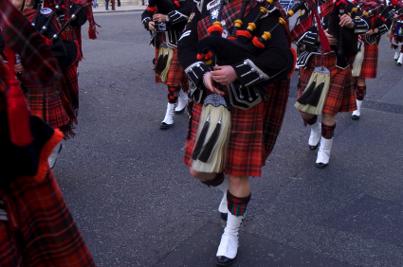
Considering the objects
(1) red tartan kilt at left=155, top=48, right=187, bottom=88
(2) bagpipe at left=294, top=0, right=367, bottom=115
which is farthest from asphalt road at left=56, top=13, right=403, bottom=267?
(2) bagpipe at left=294, top=0, right=367, bottom=115

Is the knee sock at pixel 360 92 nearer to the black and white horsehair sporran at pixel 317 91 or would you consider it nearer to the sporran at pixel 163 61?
the black and white horsehair sporran at pixel 317 91

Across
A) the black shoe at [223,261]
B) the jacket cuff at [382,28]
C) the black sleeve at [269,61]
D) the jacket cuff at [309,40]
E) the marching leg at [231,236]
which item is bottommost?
the black shoe at [223,261]

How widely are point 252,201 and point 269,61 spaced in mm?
1457

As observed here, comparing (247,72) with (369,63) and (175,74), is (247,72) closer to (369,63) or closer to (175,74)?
(175,74)

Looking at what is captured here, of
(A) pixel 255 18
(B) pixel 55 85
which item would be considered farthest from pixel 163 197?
(B) pixel 55 85

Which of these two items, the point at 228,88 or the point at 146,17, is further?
the point at 146,17

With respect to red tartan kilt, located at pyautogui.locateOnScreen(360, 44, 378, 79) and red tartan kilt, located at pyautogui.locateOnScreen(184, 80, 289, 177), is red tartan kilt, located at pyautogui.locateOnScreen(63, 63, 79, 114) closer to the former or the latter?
red tartan kilt, located at pyautogui.locateOnScreen(184, 80, 289, 177)

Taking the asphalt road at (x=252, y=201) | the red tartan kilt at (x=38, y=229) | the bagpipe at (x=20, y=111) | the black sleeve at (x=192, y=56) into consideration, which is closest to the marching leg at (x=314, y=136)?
the asphalt road at (x=252, y=201)

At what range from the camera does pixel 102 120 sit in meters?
5.46

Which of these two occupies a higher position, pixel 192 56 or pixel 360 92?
pixel 192 56

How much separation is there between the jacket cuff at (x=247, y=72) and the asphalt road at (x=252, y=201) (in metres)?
1.12

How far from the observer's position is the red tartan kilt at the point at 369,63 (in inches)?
226

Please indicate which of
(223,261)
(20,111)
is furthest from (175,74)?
(20,111)

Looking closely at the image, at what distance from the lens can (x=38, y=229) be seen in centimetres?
158
